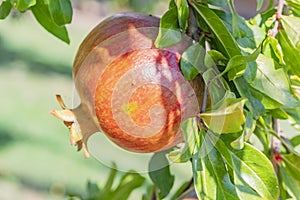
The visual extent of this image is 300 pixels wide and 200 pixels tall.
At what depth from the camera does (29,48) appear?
5.64m

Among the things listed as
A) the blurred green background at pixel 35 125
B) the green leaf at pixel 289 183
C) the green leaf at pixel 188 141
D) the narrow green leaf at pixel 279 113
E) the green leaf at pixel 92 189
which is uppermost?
the green leaf at pixel 188 141

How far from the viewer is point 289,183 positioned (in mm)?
986

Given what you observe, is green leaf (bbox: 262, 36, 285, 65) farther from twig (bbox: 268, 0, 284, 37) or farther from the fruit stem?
the fruit stem

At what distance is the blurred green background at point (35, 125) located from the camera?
3.31 meters

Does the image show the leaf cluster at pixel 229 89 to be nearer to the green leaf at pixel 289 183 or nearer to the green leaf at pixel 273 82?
the green leaf at pixel 273 82

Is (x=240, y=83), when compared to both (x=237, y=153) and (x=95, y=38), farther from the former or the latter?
(x=95, y=38)

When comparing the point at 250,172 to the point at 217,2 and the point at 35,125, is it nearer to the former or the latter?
the point at 217,2

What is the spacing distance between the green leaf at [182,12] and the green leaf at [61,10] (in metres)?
0.19

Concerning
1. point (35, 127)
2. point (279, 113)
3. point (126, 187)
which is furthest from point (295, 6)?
point (35, 127)

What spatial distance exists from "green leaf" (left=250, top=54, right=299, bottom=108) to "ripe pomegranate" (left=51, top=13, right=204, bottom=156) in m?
0.08

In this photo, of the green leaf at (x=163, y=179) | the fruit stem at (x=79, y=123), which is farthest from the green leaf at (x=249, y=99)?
the green leaf at (x=163, y=179)

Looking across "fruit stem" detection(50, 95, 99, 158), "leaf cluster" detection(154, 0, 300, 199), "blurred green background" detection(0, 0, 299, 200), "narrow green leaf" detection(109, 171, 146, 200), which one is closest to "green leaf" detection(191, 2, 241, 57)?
"leaf cluster" detection(154, 0, 300, 199)

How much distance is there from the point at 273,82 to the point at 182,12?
152 mm

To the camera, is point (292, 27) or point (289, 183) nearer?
point (292, 27)
